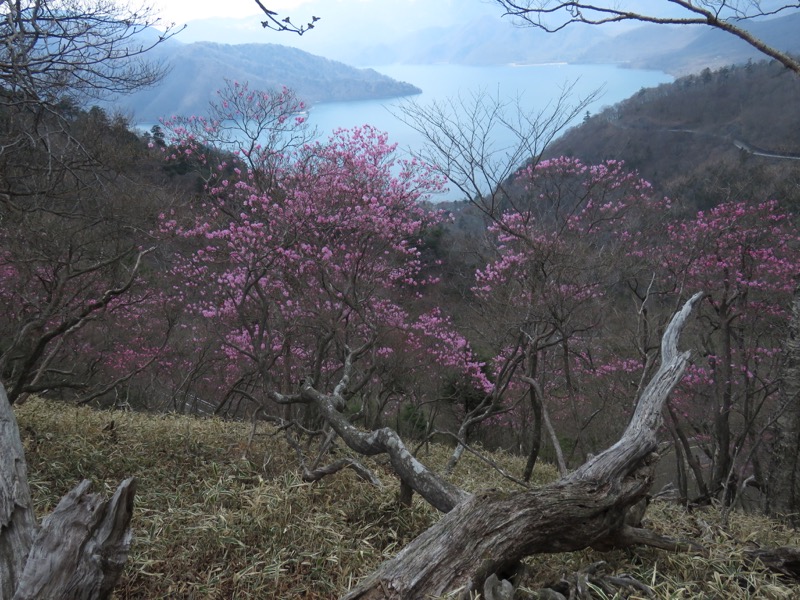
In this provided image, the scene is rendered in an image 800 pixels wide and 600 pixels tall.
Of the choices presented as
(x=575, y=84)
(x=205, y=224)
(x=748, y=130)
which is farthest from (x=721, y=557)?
(x=748, y=130)

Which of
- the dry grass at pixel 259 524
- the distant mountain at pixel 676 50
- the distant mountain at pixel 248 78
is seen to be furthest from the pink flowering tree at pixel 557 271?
the distant mountain at pixel 676 50

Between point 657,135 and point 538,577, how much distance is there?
17.4 metres

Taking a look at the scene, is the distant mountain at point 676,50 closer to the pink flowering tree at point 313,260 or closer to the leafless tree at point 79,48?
the pink flowering tree at point 313,260

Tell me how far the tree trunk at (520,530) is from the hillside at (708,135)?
8.86m

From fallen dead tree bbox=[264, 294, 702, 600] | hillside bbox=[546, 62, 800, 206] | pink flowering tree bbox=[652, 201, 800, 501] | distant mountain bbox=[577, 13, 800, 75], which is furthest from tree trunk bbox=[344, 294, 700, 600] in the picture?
distant mountain bbox=[577, 13, 800, 75]

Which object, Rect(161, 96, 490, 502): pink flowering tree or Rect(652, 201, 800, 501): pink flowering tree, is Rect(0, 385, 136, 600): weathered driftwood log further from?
Rect(652, 201, 800, 501): pink flowering tree

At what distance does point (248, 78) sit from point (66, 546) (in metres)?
13.3

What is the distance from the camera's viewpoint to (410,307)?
462 inches

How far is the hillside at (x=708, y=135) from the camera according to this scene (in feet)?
38.2

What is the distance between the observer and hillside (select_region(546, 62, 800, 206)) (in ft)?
38.2

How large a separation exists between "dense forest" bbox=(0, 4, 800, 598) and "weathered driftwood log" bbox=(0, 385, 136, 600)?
1 centimetres

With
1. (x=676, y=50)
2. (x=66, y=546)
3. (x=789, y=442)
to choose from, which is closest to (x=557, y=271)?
(x=789, y=442)

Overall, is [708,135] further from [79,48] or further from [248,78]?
[79,48]

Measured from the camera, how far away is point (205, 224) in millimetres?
8977
